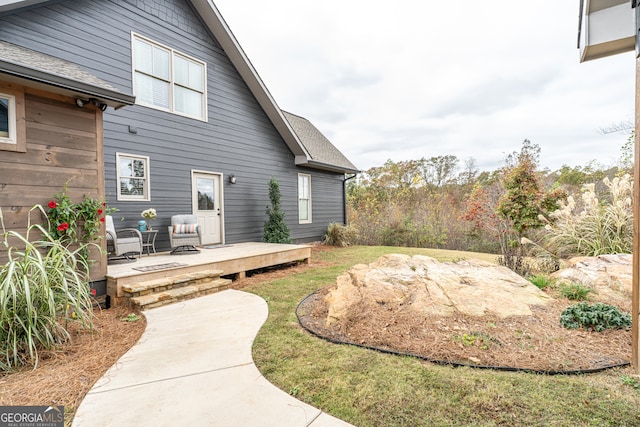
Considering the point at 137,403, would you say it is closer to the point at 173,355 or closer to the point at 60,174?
the point at 173,355

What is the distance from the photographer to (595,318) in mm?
2660

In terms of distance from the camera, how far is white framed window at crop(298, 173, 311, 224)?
1016 centimetres

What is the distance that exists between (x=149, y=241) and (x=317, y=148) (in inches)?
275

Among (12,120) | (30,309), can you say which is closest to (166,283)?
Result: (30,309)

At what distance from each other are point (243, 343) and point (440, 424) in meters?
1.76

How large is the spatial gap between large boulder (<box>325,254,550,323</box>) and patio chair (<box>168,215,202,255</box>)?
3526mm

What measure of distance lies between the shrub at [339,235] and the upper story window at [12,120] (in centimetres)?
845

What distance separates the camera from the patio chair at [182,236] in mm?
5805

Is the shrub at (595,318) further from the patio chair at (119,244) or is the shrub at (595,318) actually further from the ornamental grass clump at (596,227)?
the patio chair at (119,244)

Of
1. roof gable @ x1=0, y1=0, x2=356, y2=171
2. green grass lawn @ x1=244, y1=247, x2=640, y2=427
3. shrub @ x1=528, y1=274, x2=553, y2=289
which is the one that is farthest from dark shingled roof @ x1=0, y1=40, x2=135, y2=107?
shrub @ x1=528, y1=274, x2=553, y2=289

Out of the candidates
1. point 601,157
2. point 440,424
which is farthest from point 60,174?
point 601,157

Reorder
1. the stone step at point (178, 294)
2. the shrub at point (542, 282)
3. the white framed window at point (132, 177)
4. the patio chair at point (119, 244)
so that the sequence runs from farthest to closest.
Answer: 1. the white framed window at point (132, 177)
2. the patio chair at point (119, 244)
3. the shrub at point (542, 282)
4. the stone step at point (178, 294)

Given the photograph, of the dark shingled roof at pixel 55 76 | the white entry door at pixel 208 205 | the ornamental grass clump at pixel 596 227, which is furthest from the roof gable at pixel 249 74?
the ornamental grass clump at pixel 596 227

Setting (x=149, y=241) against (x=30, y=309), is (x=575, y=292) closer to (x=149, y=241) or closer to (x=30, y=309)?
(x=30, y=309)
